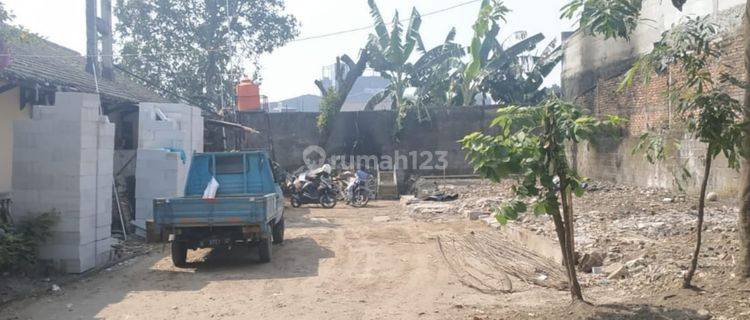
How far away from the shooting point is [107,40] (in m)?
19.3

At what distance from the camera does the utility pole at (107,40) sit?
19062 millimetres

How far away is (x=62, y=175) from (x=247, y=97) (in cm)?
1616

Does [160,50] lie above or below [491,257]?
above

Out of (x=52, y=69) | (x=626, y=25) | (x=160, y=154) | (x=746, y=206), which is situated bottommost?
(x=746, y=206)

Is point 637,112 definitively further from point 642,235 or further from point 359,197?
point 359,197

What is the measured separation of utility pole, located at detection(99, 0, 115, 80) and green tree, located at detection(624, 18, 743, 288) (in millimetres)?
17337

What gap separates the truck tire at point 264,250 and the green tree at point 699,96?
19.1 ft

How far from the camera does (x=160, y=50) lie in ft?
95.1

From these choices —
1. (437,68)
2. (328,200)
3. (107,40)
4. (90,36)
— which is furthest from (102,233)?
(437,68)

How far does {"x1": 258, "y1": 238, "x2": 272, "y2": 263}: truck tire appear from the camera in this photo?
947 centimetres

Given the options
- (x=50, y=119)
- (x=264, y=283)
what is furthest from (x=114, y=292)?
(x=50, y=119)

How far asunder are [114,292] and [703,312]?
254 inches

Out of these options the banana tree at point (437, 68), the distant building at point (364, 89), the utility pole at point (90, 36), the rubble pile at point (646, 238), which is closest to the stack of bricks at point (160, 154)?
the utility pole at point (90, 36)

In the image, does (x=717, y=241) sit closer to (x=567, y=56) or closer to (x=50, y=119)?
(x=50, y=119)
